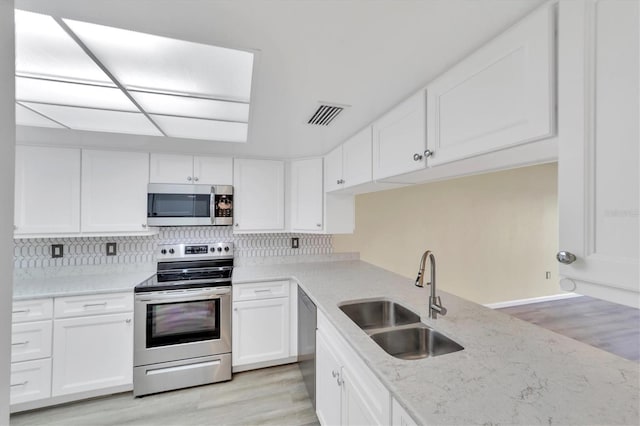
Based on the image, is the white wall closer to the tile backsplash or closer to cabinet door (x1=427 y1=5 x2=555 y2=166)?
cabinet door (x1=427 y1=5 x2=555 y2=166)

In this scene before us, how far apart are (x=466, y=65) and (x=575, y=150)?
0.54m

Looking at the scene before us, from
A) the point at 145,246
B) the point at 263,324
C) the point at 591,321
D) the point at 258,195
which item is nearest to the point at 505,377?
the point at 263,324

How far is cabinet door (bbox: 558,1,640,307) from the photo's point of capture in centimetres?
58

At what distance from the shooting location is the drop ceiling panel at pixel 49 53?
2.88 feet

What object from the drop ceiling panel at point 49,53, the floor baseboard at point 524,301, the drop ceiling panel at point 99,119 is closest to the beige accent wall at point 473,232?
the floor baseboard at point 524,301

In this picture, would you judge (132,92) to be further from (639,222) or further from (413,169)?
(639,222)

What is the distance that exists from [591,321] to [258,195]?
16.7ft

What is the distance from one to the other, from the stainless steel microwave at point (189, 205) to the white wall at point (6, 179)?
211 centimetres

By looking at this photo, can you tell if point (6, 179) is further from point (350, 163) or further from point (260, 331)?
point (260, 331)

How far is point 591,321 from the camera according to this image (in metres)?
3.90

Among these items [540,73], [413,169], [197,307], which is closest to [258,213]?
[197,307]

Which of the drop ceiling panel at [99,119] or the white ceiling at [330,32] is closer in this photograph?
the white ceiling at [330,32]

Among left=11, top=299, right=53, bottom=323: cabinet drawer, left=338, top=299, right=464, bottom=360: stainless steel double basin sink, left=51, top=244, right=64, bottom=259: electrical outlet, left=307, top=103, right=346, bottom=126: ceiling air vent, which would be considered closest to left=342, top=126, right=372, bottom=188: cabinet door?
left=307, top=103, right=346, bottom=126: ceiling air vent

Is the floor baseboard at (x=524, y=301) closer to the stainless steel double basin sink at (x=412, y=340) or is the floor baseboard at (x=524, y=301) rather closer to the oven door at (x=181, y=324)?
the stainless steel double basin sink at (x=412, y=340)
